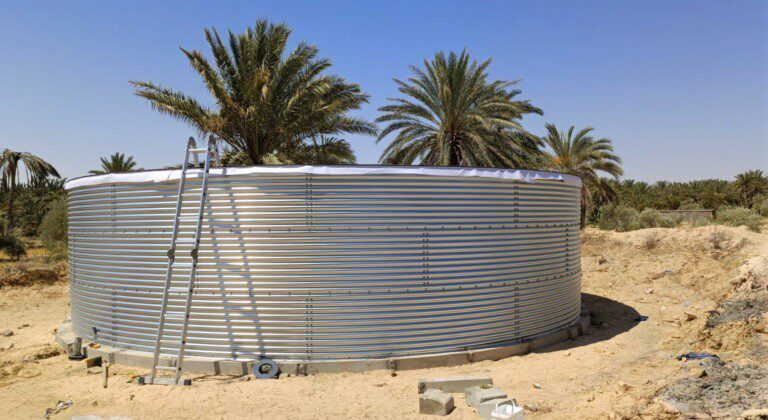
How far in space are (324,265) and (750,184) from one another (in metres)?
45.7

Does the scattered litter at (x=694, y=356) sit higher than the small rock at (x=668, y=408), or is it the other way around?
the small rock at (x=668, y=408)

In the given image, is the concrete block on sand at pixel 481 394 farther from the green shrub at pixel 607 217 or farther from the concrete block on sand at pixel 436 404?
the green shrub at pixel 607 217

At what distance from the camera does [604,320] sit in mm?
11867

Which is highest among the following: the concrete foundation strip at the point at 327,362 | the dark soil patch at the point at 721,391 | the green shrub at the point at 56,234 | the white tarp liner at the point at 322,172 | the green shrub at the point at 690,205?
the white tarp liner at the point at 322,172

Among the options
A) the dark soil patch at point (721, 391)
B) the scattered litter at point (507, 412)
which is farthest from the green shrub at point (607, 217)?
the scattered litter at point (507, 412)

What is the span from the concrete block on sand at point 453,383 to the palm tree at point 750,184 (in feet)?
144

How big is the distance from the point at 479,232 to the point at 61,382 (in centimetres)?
732

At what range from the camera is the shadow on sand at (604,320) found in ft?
31.6

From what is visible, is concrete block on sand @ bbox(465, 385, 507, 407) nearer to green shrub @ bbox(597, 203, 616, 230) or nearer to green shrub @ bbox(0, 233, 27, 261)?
green shrub @ bbox(0, 233, 27, 261)

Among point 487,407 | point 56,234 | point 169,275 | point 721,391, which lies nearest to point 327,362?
point 487,407

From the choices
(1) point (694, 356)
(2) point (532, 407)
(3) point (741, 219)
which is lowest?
(2) point (532, 407)

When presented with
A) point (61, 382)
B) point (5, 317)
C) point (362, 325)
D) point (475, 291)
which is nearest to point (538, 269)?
point (475, 291)

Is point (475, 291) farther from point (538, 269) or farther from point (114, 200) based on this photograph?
point (114, 200)

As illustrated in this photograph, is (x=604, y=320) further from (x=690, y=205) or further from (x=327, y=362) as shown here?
(x=690, y=205)
